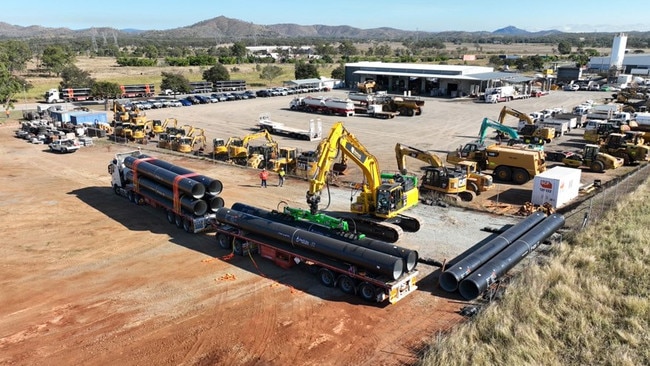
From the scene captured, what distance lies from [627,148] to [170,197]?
111 feet

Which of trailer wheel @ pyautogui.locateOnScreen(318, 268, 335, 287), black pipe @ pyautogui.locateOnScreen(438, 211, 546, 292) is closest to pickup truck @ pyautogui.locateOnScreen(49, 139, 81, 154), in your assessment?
trailer wheel @ pyautogui.locateOnScreen(318, 268, 335, 287)

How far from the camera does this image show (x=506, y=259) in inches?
698

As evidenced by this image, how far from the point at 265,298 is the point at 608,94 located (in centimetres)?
8591

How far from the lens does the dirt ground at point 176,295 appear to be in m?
13.7

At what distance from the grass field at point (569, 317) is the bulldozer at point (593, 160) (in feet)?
53.1

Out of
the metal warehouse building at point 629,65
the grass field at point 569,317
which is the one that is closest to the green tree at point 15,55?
the grass field at point 569,317

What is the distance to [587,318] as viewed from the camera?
1427cm

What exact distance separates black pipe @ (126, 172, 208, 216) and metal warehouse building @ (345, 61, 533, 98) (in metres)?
63.1

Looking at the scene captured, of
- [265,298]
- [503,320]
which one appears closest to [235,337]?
[265,298]

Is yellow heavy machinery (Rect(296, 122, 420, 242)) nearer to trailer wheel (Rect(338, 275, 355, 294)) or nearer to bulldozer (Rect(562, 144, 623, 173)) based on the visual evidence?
trailer wheel (Rect(338, 275, 355, 294))

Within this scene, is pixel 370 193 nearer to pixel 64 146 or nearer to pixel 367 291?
pixel 367 291

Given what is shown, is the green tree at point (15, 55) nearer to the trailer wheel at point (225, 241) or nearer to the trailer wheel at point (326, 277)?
the trailer wheel at point (225, 241)

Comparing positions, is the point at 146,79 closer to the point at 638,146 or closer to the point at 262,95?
the point at 262,95

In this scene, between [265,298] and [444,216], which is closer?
[265,298]
